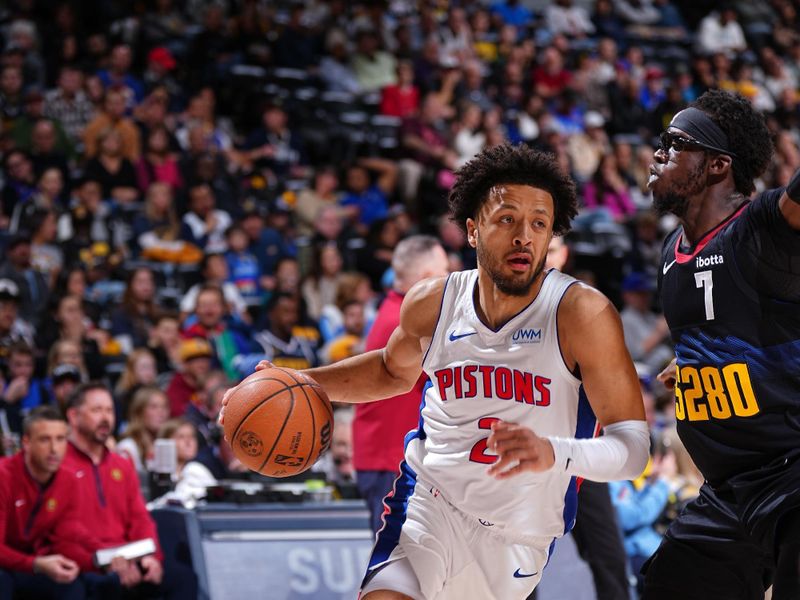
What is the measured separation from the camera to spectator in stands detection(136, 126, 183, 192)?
38.7 ft

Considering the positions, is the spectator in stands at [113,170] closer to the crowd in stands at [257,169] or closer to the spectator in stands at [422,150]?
the crowd in stands at [257,169]

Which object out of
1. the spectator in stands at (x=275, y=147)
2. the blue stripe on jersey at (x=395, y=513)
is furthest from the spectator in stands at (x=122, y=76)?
the blue stripe on jersey at (x=395, y=513)

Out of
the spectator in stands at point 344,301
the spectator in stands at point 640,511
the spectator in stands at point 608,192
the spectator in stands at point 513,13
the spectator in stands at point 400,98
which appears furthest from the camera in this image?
the spectator in stands at point 513,13

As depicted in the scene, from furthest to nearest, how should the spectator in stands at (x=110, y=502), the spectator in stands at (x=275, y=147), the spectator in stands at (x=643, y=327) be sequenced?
the spectator in stands at (x=275, y=147), the spectator in stands at (x=643, y=327), the spectator in stands at (x=110, y=502)

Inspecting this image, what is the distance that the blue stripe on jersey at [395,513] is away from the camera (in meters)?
3.90

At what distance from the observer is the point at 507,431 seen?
3.24 meters

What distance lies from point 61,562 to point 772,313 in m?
3.96

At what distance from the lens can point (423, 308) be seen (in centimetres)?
418

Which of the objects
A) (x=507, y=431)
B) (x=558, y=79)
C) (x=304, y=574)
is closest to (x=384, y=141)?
(x=558, y=79)

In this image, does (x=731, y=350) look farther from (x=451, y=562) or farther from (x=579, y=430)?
(x=451, y=562)

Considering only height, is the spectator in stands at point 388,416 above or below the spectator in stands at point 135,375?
above

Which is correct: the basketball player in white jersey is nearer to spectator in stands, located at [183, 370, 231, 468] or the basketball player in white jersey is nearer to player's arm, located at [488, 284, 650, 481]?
player's arm, located at [488, 284, 650, 481]

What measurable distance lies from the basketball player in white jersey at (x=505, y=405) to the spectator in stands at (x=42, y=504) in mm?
2901

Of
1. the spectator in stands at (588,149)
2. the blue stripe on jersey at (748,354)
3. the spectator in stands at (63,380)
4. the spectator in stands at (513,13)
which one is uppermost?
the blue stripe on jersey at (748,354)
